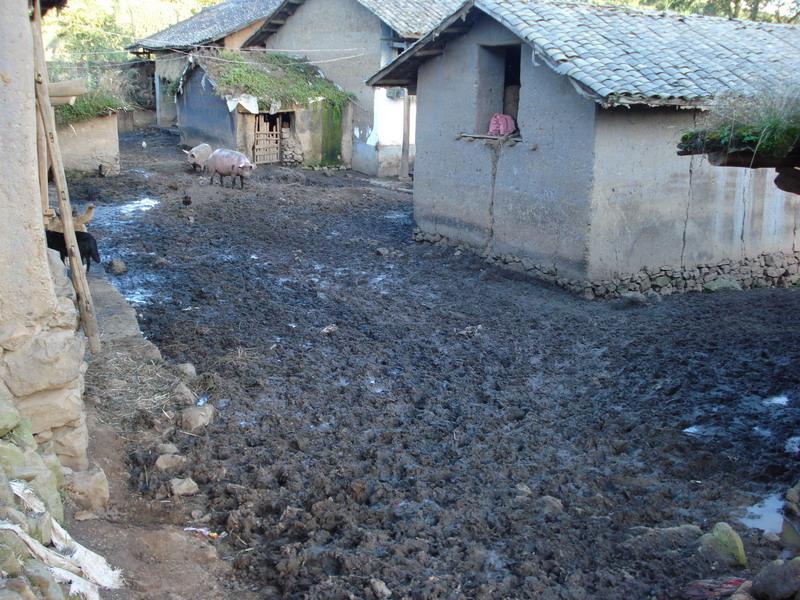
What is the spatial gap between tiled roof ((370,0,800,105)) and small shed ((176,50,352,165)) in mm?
9709

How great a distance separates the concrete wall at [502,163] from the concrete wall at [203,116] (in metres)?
10.9

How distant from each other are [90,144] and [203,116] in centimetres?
672

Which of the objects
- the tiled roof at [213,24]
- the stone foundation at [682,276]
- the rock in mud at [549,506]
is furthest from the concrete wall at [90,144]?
the rock in mud at [549,506]

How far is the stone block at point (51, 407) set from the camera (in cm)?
509

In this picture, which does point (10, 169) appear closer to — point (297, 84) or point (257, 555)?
point (257, 555)

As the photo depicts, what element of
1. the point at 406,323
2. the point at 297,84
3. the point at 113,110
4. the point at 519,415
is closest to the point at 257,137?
the point at 297,84

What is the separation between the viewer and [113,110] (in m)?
19.3

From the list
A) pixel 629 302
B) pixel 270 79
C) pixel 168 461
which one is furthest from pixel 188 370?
pixel 270 79

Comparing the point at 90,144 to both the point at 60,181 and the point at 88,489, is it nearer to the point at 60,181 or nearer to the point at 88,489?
the point at 60,181

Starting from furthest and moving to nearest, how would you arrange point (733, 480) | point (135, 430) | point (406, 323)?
point (406, 323) → point (135, 430) → point (733, 480)

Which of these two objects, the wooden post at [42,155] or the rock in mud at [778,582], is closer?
the rock in mud at [778,582]

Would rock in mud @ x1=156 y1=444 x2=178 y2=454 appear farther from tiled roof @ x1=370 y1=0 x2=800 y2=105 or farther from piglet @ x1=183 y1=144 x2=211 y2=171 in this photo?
piglet @ x1=183 y1=144 x2=211 y2=171

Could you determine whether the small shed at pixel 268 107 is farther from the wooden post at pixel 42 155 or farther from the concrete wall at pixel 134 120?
the wooden post at pixel 42 155

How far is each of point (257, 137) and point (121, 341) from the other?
17183 mm
